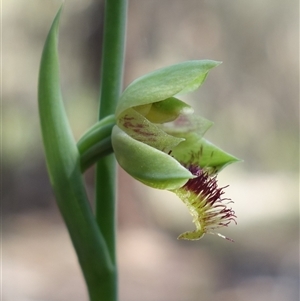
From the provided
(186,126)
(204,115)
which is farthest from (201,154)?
(204,115)

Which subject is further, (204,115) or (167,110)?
(204,115)

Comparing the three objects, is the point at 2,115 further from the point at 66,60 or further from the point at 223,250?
the point at 223,250

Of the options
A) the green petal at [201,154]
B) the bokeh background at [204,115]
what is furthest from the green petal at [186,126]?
the bokeh background at [204,115]

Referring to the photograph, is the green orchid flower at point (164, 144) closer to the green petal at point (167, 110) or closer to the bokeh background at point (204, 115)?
the green petal at point (167, 110)

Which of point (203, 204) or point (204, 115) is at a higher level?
point (204, 115)

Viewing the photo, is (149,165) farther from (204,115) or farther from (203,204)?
(204,115)

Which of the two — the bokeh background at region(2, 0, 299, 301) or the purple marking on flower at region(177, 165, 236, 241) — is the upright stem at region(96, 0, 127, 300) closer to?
the purple marking on flower at region(177, 165, 236, 241)

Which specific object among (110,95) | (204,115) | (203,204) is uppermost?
(204,115)
